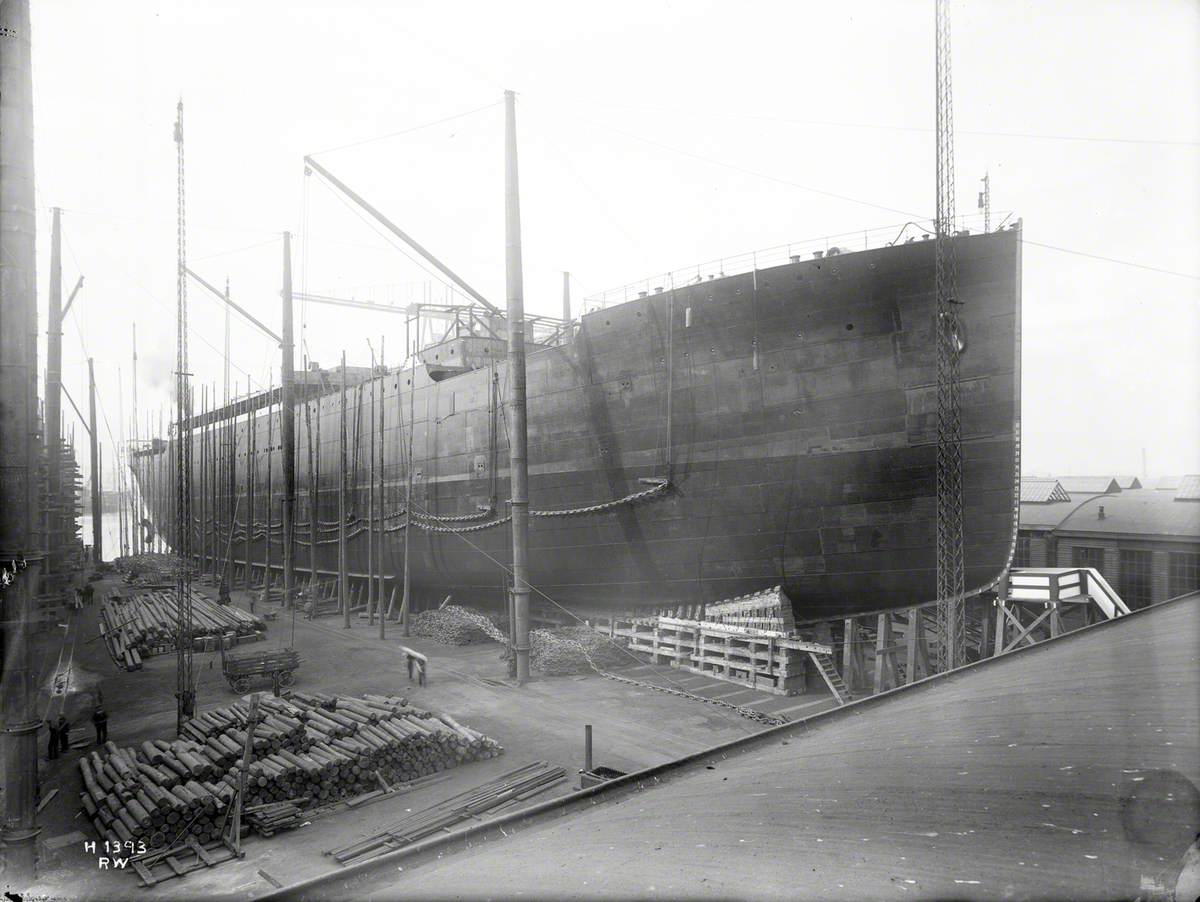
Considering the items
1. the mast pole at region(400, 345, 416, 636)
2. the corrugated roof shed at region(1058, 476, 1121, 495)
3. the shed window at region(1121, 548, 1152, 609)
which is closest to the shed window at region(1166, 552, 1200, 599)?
the shed window at region(1121, 548, 1152, 609)

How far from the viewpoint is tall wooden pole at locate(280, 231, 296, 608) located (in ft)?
A: 76.4

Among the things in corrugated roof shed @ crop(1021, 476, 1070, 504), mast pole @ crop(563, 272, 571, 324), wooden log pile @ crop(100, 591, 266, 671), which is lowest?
wooden log pile @ crop(100, 591, 266, 671)

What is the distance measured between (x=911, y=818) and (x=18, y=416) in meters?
7.06

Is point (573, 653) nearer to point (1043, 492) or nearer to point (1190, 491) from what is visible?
point (1190, 491)

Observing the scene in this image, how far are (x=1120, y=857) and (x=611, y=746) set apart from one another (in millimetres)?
7292

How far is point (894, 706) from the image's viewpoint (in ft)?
16.3

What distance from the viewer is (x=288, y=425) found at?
24.1 m

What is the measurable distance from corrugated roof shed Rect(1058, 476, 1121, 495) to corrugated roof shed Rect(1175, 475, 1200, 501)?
192 inches

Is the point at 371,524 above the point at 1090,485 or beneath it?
beneath

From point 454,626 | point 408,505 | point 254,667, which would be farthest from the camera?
point 408,505

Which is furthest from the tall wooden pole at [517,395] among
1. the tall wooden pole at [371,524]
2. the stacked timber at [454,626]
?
the tall wooden pole at [371,524]

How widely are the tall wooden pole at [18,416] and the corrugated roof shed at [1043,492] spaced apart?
2882 centimetres

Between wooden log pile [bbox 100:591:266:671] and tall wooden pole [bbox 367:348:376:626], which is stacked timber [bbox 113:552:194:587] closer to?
wooden log pile [bbox 100:591:266:671]

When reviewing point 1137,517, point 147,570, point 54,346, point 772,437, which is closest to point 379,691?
point 772,437
